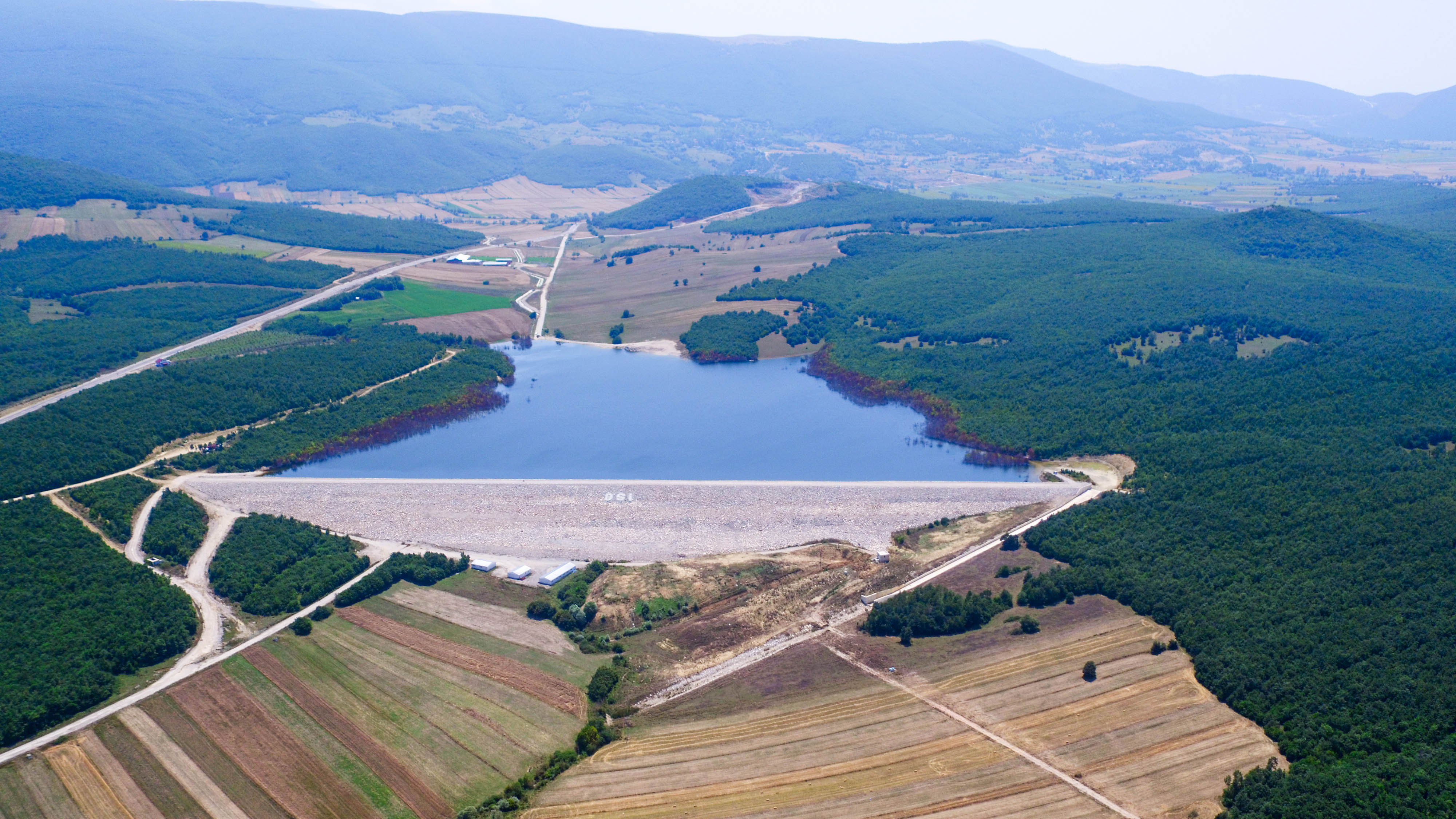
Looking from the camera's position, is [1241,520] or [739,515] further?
[739,515]

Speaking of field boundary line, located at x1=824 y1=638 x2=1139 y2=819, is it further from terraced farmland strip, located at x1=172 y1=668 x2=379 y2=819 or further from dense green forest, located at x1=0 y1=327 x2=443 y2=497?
dense green forest, located at x1=0 y1=327 x2=443 y2=497

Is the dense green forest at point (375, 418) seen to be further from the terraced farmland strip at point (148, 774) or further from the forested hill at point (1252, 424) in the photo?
the forested hill at point (1252, 424)

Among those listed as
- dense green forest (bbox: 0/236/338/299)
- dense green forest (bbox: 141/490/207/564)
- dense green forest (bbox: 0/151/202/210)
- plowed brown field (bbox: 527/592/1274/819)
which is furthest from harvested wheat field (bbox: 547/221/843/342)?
Result: plowed brown field (bbox: 527/592/1274/819)

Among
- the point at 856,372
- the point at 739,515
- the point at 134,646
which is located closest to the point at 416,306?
the point at 856,372

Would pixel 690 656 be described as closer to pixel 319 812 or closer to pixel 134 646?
pixel 319 812

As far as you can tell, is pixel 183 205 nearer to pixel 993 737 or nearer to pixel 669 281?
pixel 669 281

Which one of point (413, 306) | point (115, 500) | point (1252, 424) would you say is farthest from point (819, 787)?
point (413, 306)

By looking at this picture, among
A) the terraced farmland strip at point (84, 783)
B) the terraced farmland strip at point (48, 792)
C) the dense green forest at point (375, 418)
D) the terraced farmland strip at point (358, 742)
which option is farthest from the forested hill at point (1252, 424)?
the terraced farmland strip at point (48, 792)
